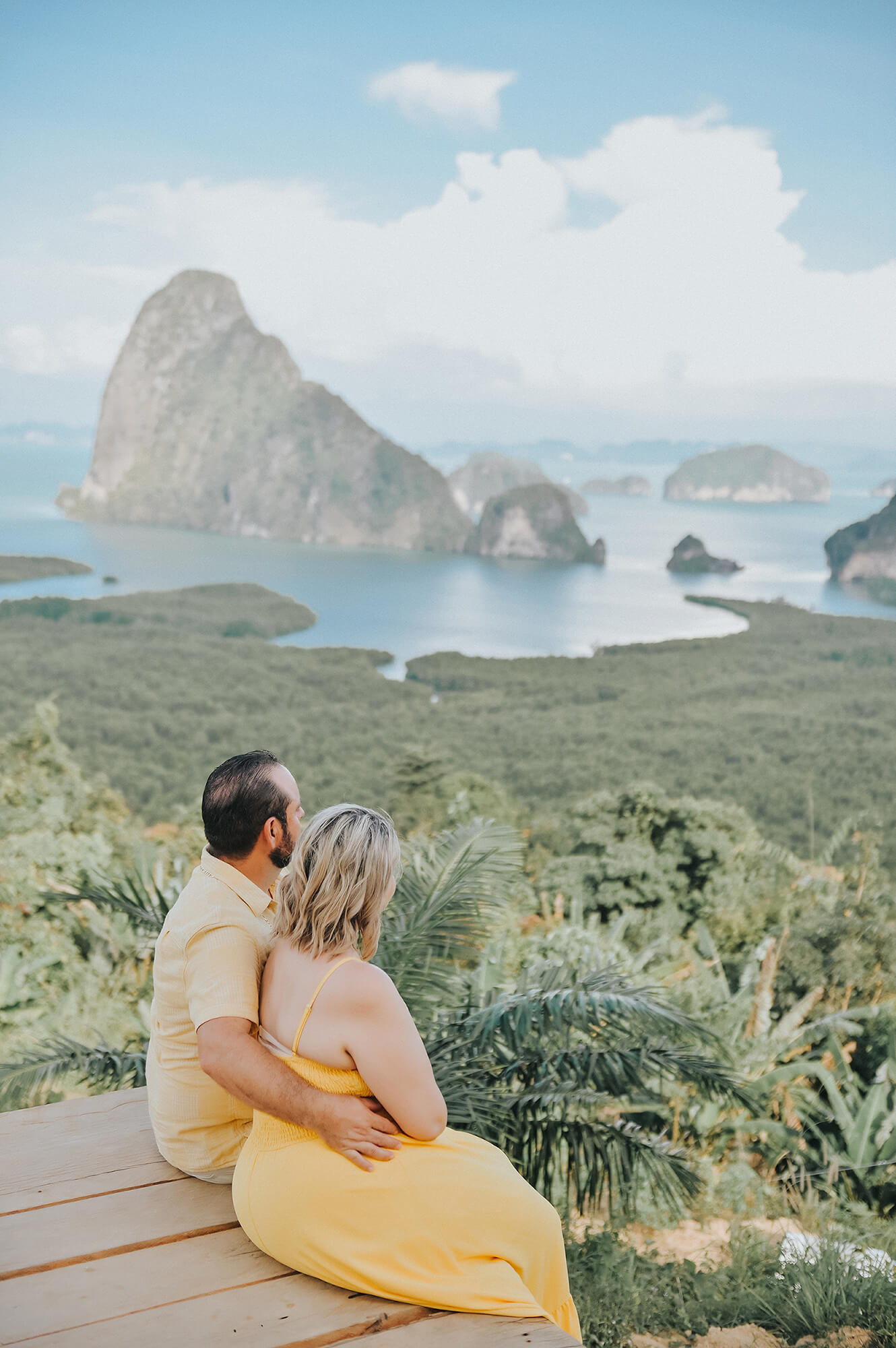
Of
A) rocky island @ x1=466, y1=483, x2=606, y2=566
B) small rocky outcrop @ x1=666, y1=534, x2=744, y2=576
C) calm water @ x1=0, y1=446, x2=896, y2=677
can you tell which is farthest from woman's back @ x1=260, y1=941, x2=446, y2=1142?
rocky island @ x1=466, y1=483, x2=606, y2=566

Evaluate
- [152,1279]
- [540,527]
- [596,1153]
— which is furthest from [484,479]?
[152,1279]

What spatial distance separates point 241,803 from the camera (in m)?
1.93

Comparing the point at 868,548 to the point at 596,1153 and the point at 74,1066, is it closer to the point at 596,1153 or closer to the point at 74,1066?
the point at 596,1153

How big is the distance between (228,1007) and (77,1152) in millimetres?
695

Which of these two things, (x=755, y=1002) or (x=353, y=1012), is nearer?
(x=353, y=1012)

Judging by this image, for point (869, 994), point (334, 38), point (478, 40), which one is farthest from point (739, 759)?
point (478, 40)

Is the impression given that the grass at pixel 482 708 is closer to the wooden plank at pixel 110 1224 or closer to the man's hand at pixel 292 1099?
the wooden plank at pixel 110 1224

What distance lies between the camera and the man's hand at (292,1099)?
5.42 ft

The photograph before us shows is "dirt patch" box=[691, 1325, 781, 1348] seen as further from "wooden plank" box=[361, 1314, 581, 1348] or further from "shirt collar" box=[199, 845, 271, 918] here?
"shirt collar" box=[199, 845, 271, 918]

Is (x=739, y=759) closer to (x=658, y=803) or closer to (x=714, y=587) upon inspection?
(x=658, y=803)

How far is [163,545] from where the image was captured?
189 ft

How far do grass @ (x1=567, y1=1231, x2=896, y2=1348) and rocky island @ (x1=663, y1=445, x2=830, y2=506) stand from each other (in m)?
68.8

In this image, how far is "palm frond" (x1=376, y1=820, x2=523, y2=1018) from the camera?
11.8 feet

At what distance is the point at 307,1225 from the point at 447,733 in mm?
24073
